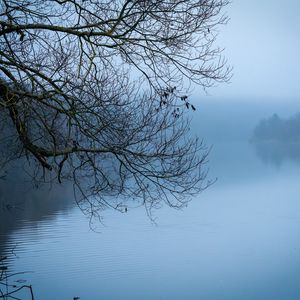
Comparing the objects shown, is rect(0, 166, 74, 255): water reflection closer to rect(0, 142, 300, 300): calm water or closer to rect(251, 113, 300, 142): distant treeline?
rect(0, 142, 300, 300): calm water

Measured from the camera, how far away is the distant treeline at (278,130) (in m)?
119

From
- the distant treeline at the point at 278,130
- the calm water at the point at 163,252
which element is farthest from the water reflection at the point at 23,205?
the distant treeline at the point at 278,130

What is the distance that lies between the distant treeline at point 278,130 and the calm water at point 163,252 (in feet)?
312

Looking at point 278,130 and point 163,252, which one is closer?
point 163,252

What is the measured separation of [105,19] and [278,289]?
1030cm

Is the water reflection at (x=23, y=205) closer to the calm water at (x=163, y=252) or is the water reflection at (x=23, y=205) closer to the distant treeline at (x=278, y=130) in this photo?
the calm water at (x=163, y=252)

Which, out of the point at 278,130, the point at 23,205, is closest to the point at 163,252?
the point at 23,205

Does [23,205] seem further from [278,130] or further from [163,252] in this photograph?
[278,130]

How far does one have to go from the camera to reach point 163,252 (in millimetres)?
16969

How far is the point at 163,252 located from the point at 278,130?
10947 cm

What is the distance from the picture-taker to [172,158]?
19.4 feet

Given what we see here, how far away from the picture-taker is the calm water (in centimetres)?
1373

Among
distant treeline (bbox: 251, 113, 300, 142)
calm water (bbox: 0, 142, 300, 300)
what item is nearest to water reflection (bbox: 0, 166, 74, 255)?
calm water (bbox: 0, 142, 300, 300)

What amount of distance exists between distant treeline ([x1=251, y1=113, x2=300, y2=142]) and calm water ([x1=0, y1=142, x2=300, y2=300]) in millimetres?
95036
